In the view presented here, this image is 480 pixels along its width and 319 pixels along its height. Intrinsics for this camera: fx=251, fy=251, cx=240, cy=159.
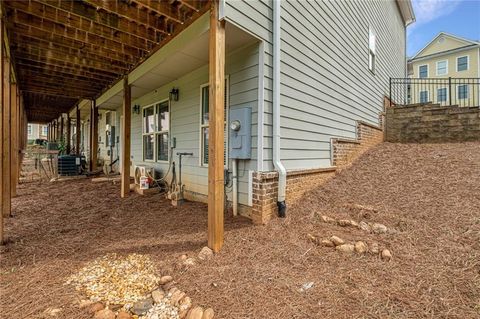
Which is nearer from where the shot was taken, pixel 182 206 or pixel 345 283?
pixel 345 283

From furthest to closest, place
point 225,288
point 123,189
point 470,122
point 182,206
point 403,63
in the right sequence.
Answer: point 403,63, point 470,122, point 123,189, point 182,206, point 225,288

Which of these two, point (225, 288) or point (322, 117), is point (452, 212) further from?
point (225, 288)

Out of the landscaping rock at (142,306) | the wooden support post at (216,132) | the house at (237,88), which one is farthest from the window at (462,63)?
the landscaping rock at (142,306)

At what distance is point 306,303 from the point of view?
2.12 metres

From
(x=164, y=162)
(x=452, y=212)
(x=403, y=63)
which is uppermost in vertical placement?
(x=403, y=63)

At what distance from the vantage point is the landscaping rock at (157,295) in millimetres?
2211

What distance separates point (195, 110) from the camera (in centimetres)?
540

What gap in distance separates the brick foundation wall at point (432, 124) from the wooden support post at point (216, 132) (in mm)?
7887

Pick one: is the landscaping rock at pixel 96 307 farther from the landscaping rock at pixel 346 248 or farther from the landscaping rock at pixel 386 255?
the landscaping rock at pixel 386 255

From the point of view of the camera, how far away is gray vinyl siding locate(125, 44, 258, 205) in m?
3.94

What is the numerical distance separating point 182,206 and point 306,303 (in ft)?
11.3

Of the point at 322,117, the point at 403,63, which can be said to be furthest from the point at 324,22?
the point at 403,63

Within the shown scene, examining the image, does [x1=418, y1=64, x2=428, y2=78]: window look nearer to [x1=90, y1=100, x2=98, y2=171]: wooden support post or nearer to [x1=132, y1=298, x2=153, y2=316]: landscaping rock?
[x1=90, y1=100, x2=98, y2=171]: wooden support post

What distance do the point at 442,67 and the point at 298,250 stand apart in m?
25.1
